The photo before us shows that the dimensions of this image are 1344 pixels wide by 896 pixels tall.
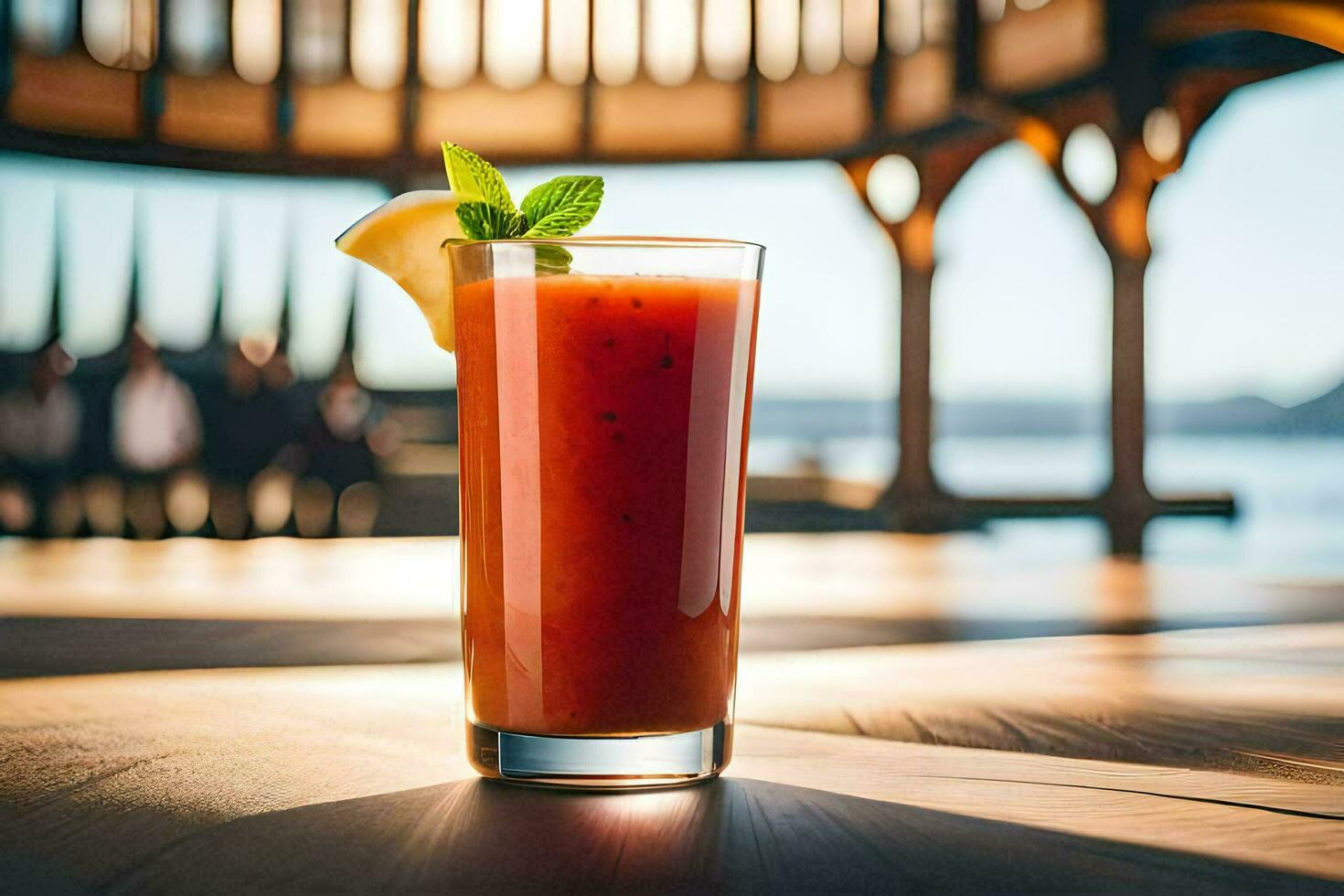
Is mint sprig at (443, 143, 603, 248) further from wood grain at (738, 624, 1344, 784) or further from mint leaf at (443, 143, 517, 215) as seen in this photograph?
wood grain at (738, 624, 1344, 784)

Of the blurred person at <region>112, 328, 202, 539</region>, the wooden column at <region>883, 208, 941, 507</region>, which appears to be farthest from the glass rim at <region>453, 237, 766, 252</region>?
the wooden column at <region>883, 208, 941, 507</region>

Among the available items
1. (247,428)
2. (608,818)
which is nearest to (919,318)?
(247,428)

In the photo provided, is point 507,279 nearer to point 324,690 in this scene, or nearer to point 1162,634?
point 324,690

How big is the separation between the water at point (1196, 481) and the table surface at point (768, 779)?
1.78 metres

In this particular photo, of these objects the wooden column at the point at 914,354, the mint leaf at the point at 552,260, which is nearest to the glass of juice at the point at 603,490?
the mint leaf at the point at 552,260

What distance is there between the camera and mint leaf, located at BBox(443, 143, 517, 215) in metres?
0.82

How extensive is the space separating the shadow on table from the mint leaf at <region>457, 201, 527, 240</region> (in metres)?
0.36

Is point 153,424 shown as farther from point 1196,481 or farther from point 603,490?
point 1196,481

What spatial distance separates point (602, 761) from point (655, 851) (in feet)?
0.49

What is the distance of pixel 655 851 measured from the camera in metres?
0.61

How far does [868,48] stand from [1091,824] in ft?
29.5

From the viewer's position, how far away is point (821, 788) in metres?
0.73

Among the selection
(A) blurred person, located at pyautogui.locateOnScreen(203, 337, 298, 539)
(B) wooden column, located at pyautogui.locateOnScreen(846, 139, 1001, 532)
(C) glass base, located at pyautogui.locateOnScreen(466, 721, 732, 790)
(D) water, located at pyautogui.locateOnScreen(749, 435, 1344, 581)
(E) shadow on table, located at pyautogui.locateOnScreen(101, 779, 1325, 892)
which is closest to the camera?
(E) shadow on table, located at pyautogui.locateOnScreen(101, 779, 1325, 892)

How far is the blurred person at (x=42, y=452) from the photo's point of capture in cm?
657
